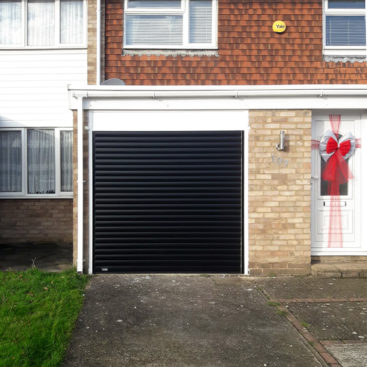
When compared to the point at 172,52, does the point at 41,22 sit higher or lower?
higher

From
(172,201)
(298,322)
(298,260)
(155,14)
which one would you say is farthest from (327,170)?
(155,14)

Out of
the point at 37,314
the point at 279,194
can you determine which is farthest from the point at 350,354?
the point at 37,314

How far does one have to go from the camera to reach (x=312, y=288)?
20.4 ft

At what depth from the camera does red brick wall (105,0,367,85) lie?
28.3 feet

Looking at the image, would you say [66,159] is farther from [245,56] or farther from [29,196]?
[245,56]

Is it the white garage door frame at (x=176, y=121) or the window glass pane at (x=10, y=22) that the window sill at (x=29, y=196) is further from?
the window glass pane at (x=10, y=22)

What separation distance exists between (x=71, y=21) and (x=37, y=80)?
1.62 m

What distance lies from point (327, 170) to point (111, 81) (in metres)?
4.04

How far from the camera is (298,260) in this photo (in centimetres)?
689

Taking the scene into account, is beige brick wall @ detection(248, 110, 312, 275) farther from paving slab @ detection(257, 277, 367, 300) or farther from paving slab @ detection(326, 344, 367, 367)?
paving slab @ detection(326, 344, 367, 367)

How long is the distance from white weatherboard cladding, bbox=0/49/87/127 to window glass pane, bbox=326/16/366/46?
5.35 meters

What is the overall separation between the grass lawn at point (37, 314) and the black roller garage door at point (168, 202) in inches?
37.5

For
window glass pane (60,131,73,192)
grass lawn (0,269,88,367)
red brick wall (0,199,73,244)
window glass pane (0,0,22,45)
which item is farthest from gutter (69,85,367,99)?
window glass pane (0,0,22,45)

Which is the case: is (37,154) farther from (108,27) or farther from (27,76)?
(108,27)
